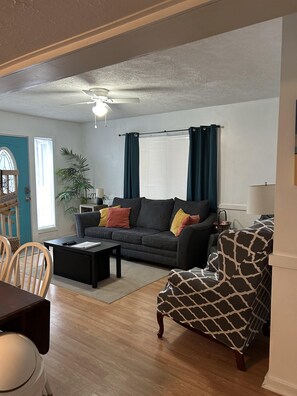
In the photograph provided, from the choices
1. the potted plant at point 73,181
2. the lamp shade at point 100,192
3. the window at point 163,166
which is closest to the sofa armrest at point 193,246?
the window at point 163,166

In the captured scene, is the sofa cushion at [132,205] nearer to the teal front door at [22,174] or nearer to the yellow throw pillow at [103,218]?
the yellow throw pillow at [103,218]

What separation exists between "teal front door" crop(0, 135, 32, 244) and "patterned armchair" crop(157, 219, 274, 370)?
402 centimetres

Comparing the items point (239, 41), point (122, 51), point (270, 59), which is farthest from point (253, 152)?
point (122, 51)

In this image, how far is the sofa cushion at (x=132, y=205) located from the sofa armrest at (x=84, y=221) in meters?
0.54

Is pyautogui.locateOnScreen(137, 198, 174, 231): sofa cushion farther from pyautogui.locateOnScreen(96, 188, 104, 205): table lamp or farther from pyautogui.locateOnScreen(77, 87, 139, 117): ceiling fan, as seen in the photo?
pyautogui.locateOnScreen(77, 87, 139, 117): ceiling fan

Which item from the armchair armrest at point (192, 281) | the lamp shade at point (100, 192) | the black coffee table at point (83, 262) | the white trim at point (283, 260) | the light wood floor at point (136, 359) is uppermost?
the lamp shade at point (100, 192)

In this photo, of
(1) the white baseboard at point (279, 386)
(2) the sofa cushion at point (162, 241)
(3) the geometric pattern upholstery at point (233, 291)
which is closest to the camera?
(1) the white baseboard at point (279, 386)

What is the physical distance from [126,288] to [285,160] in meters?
2.49

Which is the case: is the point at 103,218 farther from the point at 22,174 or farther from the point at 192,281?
the point at 192,281

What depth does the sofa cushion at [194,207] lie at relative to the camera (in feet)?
Result: 15.1

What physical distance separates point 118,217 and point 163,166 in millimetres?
1242

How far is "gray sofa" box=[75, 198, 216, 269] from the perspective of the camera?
4062 millimetres

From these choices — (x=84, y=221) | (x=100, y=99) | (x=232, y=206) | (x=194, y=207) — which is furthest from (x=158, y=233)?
(x=100, y=99)

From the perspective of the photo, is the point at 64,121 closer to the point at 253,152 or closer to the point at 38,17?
the point at 253,152
